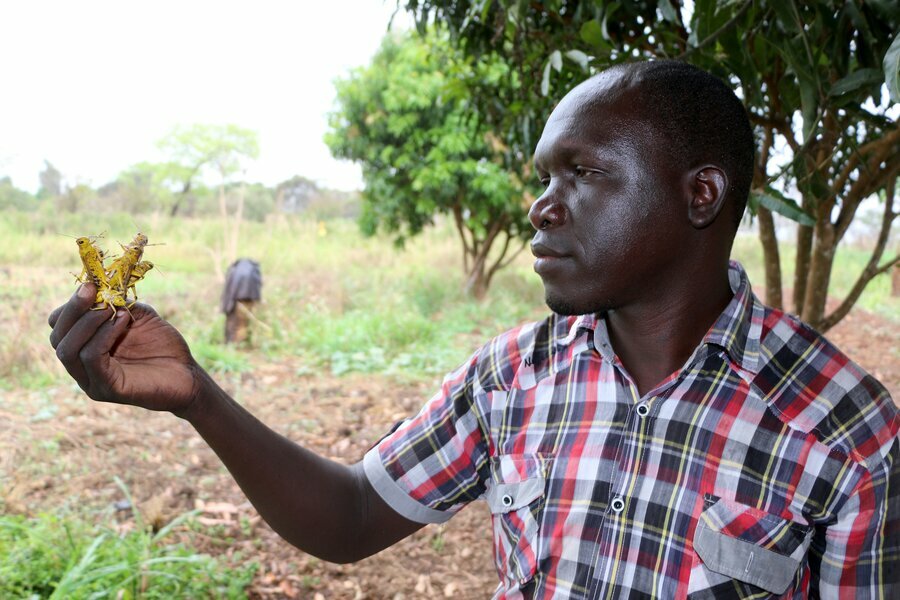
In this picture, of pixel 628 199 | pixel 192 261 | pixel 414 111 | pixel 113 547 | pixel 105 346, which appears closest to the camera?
pixel 105 346

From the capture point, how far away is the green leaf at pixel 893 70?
94 cm

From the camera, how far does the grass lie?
87.3 inches

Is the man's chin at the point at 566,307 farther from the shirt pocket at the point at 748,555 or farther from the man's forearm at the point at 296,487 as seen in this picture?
the man's forearm at the point at 296,487

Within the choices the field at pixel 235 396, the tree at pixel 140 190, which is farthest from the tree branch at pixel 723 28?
the tree at pixel 140 190

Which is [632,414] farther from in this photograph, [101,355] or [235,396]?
[235,396]

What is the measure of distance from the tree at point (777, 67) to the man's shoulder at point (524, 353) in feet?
1.77

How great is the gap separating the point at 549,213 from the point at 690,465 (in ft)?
1.41

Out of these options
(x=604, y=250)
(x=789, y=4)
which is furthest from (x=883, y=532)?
(x=789, y=4)

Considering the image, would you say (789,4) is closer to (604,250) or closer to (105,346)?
(604,250)

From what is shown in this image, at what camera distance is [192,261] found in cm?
858

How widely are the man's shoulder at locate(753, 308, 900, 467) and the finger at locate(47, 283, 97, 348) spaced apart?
3.07 ft

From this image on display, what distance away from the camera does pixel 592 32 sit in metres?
1.63

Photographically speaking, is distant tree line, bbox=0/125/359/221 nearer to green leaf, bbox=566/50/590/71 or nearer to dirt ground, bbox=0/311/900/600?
dirt ground, bbox=0/311/900/600

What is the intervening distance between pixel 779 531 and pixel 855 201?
1.35 meters
